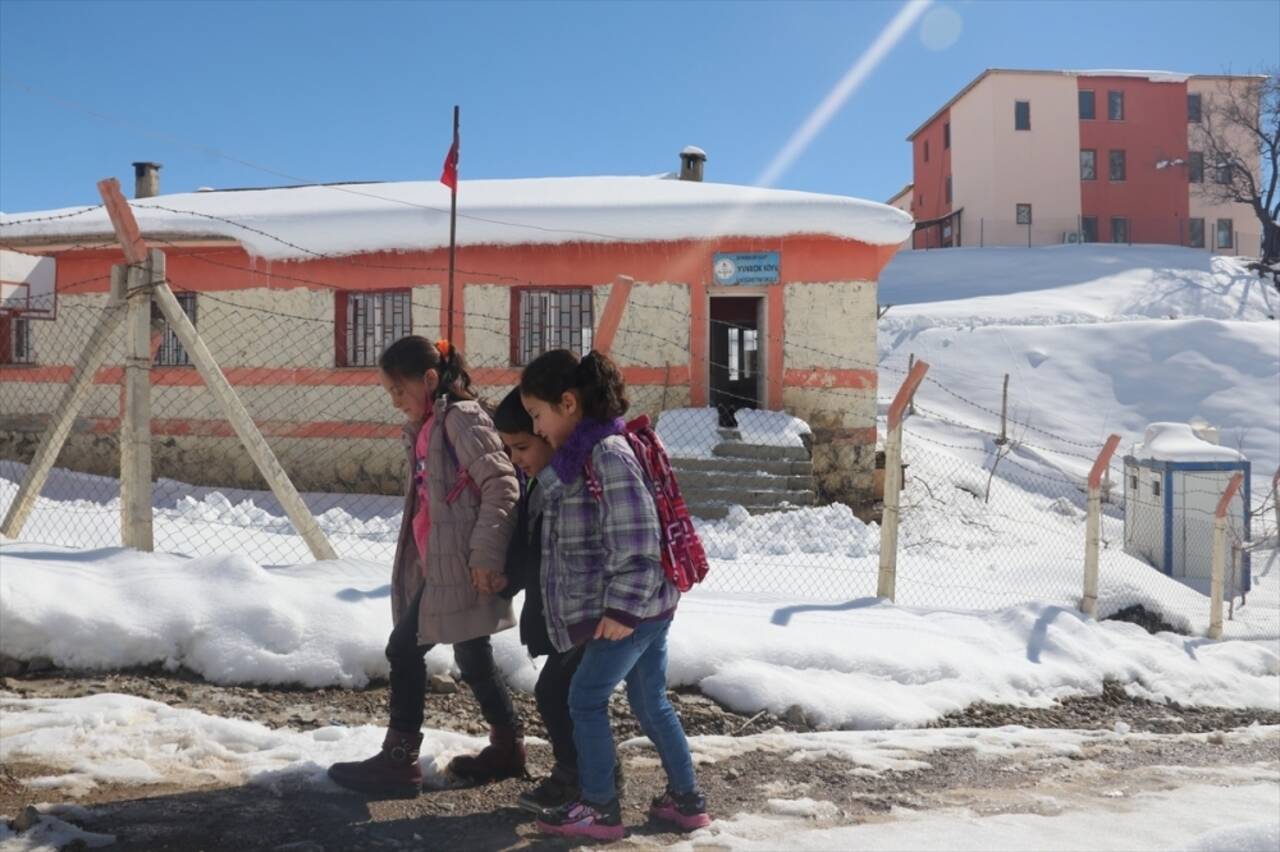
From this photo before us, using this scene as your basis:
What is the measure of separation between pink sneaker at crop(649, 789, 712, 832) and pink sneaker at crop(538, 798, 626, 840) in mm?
171

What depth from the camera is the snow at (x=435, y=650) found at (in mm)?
4359

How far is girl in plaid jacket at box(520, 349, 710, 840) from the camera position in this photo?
287 centimetres

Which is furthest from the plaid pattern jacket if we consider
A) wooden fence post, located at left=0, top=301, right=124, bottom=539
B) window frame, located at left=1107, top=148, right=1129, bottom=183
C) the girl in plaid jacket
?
window frame, located at left=1107, top=148, right=1129, bottom=183

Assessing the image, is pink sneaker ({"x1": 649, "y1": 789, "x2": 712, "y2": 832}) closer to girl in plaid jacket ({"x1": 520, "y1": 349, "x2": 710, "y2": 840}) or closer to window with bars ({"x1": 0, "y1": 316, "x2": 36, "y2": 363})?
girl in plaid jacket ({"x1": 520, "y1": 349, "x2": 710, "y2": 840})

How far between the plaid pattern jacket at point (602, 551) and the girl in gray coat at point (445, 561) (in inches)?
9.3

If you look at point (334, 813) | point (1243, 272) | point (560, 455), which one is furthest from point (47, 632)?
point (1243, 272)

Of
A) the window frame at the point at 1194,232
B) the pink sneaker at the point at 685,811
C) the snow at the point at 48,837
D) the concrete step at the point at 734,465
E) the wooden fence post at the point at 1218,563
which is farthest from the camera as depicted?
the window frame at the point at 1194,232

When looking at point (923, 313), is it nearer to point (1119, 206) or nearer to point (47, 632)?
point (1119, 206)

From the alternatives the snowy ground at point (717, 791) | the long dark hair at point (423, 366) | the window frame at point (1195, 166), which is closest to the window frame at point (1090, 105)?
the window frame at point (1195, 166)

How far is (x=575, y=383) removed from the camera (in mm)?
2998

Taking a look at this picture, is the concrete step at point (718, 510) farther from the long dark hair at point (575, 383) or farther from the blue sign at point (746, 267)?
the long dark hair at point (575, 383)

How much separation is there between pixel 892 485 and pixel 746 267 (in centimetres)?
686

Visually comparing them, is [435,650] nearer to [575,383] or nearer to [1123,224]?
[575,383]

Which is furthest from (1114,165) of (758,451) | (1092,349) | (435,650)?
(435,650)
